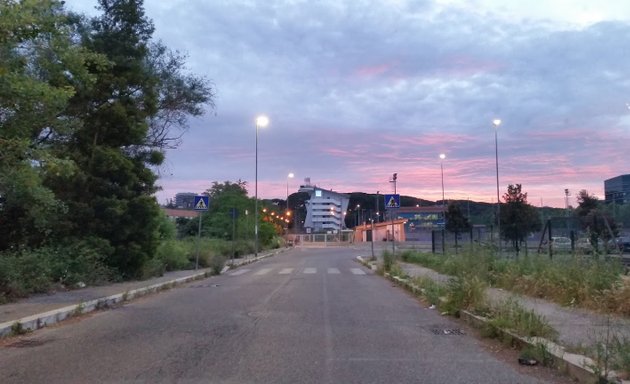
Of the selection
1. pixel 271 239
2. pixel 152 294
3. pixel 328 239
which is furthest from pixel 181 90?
pixel 328 239

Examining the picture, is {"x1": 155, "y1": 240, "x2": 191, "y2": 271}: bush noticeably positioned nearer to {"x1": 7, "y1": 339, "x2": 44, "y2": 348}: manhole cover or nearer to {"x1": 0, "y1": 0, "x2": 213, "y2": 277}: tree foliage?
{"x1": 0, "y1": 0, "x2": 213, "y2": 277}: tree foliage

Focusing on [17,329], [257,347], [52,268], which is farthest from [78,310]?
[257,347]

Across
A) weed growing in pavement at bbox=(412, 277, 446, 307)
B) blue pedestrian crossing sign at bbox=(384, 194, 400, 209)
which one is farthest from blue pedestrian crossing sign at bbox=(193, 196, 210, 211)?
weed growing in pavement at bbox=(412, 277, 446, 307)

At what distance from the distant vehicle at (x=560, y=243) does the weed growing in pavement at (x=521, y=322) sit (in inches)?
274

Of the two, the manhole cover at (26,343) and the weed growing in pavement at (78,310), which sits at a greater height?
the weed growing in pavement at (78,310)

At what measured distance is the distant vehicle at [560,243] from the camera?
16797mm

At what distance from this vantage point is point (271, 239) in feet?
235

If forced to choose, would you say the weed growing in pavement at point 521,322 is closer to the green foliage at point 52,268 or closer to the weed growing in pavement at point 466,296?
the weed growing in pavement at point 466,296

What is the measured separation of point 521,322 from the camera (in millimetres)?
9406

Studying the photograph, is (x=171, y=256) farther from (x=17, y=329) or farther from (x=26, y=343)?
(x=26, y=343)

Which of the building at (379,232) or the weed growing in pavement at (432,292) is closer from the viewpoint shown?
the weed growing in pavement at (432,292)

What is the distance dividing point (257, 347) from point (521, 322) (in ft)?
13.4

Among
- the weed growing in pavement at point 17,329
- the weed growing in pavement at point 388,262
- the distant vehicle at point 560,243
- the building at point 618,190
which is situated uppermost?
the building at point 618,190

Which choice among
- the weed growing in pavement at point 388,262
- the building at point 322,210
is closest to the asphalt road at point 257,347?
the weed growing in pavement at point 388,262
